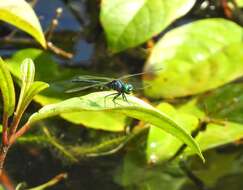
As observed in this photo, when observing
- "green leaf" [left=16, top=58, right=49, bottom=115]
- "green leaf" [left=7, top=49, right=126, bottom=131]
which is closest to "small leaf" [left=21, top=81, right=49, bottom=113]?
"green leaf" [left=16, top=58, right=49, bottom=115]

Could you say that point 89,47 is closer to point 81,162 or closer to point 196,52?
point 196,52

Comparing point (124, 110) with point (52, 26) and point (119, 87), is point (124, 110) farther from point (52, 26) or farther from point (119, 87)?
point (52, 26)

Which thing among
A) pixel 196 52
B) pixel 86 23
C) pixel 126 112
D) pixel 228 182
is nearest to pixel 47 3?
pixel 86 23

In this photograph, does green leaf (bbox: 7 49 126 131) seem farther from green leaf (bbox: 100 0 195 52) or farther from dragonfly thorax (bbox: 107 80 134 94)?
dragonfly thorax (bbox: 107 80 134 94)

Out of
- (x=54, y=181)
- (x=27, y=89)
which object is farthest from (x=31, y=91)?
(x=54, y=181)

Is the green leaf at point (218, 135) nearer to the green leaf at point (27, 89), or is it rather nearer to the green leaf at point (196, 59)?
the green leaf at point (196, 59)

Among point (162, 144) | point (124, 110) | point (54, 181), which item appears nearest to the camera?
point (124, 110)
